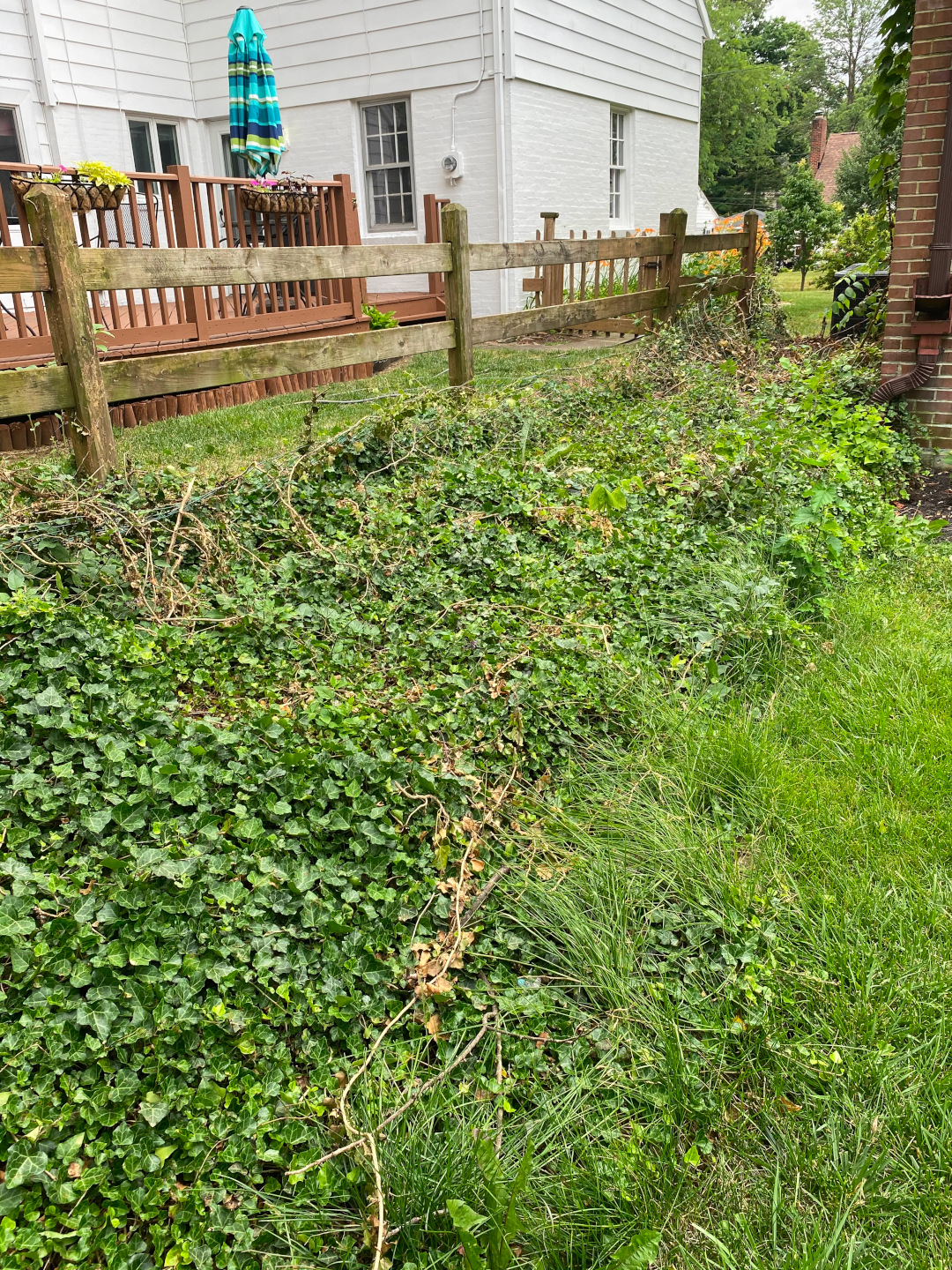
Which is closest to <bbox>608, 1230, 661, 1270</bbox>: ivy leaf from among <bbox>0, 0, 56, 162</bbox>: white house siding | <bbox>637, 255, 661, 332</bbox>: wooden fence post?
<bbox>637, 255, 661, 332</bbox>: wooden fence post

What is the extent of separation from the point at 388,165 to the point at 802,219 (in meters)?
13.7

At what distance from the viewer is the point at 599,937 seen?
2.37 metres

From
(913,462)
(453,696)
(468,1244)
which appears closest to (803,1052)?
(468,1244)

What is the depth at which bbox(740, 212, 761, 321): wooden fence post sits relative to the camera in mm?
10539

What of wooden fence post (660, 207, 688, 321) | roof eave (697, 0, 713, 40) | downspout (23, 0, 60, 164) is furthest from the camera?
roof eave (697, 0, 713, 40)

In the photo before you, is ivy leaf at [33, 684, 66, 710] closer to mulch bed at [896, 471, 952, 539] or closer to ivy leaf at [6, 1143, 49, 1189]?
ivy leaf at [6, 1143, 49, 1189]

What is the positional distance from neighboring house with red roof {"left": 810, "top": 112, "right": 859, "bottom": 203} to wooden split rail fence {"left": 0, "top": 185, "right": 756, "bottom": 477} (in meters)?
48.9

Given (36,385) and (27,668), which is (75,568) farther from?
(36,385)

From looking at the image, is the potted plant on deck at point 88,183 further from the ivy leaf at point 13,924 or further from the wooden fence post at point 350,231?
the ivy leaf at point 13,924

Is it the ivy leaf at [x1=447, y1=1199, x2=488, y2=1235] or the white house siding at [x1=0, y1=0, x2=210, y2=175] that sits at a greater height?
the white house siding at [x1=0, y1=0, x2=210, y2=175]

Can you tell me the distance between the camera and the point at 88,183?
23.6 feet

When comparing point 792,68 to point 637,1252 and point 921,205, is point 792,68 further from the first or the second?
point 637,1252

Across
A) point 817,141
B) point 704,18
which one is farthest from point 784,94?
point 704,18

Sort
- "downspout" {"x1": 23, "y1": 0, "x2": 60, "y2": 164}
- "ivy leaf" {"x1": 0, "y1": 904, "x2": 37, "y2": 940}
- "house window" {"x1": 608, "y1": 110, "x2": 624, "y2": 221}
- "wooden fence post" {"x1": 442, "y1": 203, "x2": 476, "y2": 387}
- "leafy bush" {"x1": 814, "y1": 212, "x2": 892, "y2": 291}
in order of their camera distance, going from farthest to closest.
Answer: "house window" {"x1": 608, "y1": 110, "x2": 624, "y2": 221}, "downspout" {"x1": 23, "y1": 0, "x2": 60, "y2": 164}, "leafy bush" {"x1": 814, "y1": 212, "x2": 892, "y2": 291}, "wooden fence post" {"x1": 442, "y1": 203, "x2": 476, "y2": 387}, "ivy leaf" {"x1": 0, "y1": 904, "x2": 37, "y2": 940}
